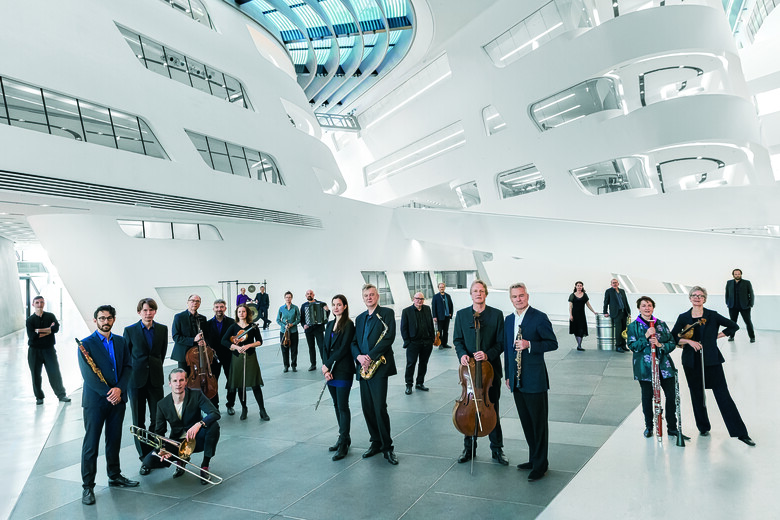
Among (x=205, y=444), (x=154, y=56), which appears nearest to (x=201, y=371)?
(x=205, y=444)

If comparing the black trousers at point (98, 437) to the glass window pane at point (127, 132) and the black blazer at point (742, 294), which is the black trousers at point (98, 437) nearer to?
the glass window pane at point (127, 132)

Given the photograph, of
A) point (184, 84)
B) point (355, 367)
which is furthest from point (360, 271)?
point (355, 367)

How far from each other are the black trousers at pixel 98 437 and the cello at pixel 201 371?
1535mm

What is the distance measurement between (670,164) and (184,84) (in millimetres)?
17946

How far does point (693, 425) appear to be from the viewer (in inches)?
241

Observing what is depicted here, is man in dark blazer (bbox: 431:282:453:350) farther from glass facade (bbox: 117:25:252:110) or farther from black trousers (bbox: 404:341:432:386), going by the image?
glass facade (bbox: 117:25:252:110)

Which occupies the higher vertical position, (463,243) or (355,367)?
(463,243)

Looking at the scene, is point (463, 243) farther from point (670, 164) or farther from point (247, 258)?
point (247, 258)

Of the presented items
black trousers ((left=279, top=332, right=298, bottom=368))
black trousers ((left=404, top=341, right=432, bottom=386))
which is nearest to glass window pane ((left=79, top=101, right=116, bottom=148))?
black trousers ((left=279, top=332, right=298, bottom=368))

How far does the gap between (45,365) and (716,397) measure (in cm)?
986

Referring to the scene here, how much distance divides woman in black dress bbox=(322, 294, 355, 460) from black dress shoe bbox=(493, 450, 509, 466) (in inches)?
63.4

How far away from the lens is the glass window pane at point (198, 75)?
16656 millimetres

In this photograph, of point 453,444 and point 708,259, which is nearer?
point 453,444

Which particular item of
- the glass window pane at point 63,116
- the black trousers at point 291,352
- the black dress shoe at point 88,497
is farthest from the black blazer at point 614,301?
the glass window pane at point 63,116
